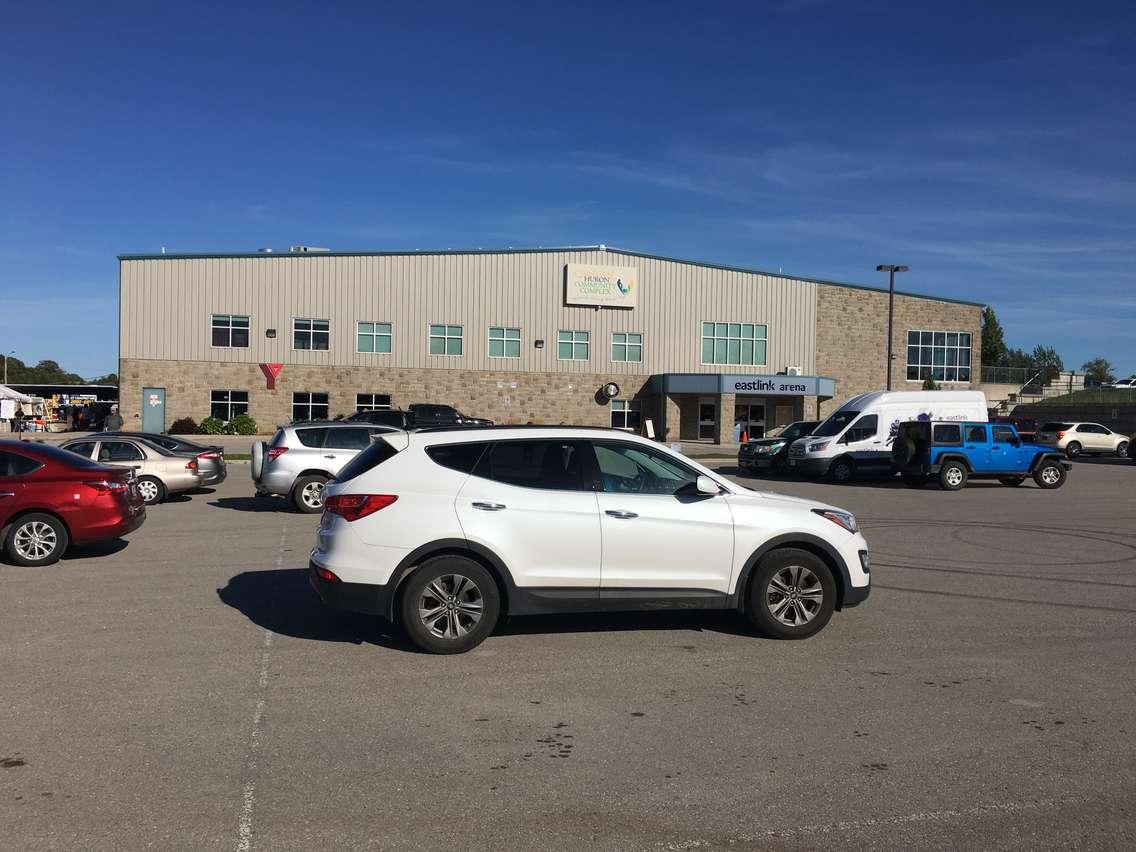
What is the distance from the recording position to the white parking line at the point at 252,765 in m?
4.18

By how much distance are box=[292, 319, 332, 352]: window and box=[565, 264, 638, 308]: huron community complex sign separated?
40.2 ft

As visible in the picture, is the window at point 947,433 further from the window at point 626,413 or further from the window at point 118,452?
the window at point 626,413

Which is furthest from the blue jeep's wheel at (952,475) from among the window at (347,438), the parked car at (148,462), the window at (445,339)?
the window at (445,339)

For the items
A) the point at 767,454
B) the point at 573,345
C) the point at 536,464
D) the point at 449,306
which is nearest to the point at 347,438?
the point at 536,464

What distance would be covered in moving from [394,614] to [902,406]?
22.4 m

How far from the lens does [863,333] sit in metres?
53.9

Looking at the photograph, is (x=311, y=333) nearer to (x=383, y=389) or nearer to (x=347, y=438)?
(x=383, y=389)

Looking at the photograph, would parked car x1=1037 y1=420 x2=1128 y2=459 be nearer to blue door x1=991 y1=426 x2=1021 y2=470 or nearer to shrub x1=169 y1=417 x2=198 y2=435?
blue door x1=991 y1=426 x2=1021 y2=470

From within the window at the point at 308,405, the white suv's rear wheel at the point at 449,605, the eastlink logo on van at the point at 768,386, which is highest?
the eastlink logo on van at the point at 768,386

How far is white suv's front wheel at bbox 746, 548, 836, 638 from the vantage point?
7.61m

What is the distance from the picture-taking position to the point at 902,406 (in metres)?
26.8

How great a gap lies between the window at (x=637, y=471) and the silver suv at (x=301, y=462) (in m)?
9.28

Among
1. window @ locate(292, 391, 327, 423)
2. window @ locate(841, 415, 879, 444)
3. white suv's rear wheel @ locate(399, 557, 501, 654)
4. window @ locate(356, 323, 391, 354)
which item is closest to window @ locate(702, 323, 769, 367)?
window @ locate(356, 323, 391, 354)

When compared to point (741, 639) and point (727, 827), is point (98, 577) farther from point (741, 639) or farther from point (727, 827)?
point (727, 827)
